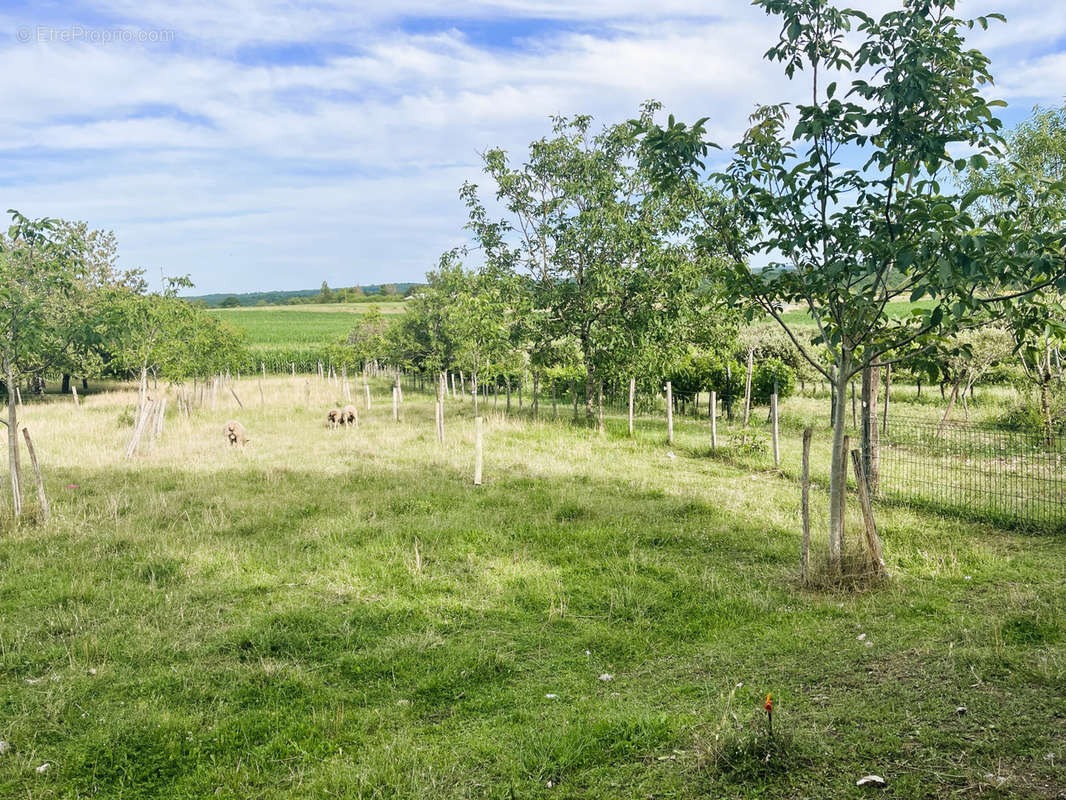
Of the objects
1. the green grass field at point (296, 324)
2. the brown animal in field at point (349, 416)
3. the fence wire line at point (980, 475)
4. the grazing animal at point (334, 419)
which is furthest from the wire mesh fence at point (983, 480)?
the green grass field at point (296, 324)

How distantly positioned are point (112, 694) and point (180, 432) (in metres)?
20.0

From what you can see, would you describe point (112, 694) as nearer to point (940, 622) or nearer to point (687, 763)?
point (687, 763)

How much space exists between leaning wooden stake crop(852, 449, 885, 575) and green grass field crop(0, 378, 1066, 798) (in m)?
0.29

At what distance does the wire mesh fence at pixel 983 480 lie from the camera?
442 inches

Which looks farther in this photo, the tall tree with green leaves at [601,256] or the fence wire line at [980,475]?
the tall tree with green leaves at [601,256]

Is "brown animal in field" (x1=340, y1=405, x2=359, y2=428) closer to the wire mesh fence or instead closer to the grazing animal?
the grazing animal

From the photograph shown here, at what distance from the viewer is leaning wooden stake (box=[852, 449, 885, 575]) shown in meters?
8.05

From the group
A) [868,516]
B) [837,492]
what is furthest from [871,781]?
[837,492]

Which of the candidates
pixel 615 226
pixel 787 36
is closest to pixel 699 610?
pixel 787 36

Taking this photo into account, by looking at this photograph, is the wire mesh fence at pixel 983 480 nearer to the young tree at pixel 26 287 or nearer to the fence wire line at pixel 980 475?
the fence wire line at pixel 980 475

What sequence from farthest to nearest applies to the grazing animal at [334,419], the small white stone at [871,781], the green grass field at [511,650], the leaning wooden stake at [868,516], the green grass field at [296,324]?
1. the green grass field at [296,324]
2. the grazing animal at [334,419]
3. the leaning wooden stake at [868,516]
4. the green grass field at [511,650]
5. the small white stone at [871,781]

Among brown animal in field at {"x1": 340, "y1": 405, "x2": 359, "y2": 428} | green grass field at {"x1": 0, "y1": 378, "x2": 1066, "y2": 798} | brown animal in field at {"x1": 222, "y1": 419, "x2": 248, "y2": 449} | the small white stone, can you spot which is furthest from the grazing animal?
the small white stone

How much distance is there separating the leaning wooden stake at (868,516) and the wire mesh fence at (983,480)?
4.47m

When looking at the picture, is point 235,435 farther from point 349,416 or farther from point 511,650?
point 511,650
